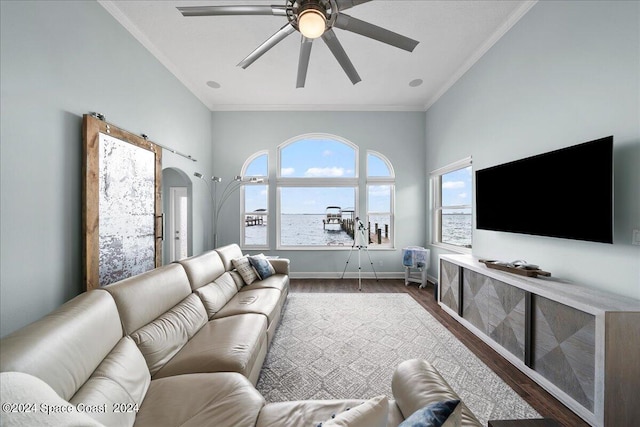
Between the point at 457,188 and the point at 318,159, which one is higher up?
the point at 318,159

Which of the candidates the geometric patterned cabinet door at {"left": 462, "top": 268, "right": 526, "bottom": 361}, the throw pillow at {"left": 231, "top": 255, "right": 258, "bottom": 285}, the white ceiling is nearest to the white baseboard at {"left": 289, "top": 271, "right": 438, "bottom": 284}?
the throw pillow at {"left": 231, "top": 255, "right": 258, "bottom": 285}

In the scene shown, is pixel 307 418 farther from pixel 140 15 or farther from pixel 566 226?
pixel 140 15

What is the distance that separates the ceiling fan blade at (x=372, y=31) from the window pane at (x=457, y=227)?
2.86 metres

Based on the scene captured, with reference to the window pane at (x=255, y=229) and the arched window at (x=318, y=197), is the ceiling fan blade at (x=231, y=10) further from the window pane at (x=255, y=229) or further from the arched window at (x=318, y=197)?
the window pane at (x=255, y=229)

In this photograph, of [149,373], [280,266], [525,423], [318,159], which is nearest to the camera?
[525,423]

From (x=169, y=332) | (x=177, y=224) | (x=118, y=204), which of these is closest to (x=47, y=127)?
(x=118, y=204)

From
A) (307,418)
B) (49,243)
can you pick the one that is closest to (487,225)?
(307,418)

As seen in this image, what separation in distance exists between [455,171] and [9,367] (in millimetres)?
4938

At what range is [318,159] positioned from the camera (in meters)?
5.30

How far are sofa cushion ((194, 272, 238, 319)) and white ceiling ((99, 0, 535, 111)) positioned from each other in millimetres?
2895

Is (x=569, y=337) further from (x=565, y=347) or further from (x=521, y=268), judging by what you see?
(x=521, y=268)

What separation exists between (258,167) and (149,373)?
14.0 feet

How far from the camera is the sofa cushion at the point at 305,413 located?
1.13 metres

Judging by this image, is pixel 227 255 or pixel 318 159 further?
pixel 318 159
